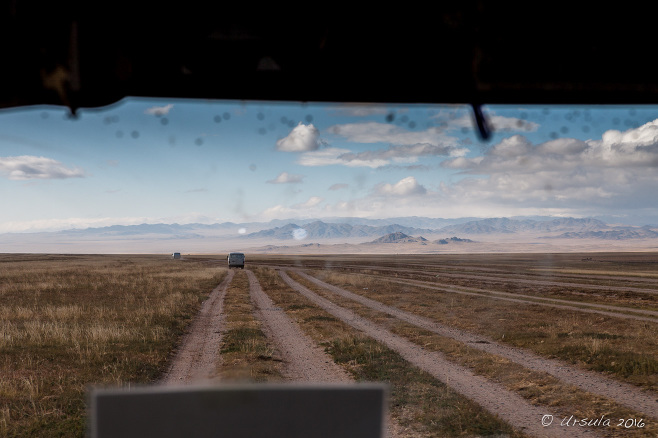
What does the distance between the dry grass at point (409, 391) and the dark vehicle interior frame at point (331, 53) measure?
605 centimetres

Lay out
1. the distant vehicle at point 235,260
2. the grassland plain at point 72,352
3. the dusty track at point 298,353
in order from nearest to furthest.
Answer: the grassland plain at point 72,352, the dusty track at point 298,353, the distant vehicle at point 235,260

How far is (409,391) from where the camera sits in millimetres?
8625

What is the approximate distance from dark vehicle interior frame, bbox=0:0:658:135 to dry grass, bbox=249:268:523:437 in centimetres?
605

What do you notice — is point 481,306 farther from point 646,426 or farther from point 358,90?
point 358,90

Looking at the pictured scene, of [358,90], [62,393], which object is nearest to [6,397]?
[62,393]

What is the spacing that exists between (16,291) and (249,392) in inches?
1261

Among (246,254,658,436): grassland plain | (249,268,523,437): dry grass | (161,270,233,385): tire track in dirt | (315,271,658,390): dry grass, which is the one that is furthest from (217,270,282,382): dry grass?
(315,271,658,390): dry grass

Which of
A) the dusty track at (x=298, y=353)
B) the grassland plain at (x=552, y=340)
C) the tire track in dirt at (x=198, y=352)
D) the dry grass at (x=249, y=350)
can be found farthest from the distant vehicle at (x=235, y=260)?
the dusty track at (x=298, y=353)

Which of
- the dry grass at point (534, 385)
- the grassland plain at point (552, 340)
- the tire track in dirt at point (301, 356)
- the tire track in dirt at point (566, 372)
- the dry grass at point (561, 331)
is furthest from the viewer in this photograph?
the dry grass at point (561, 331)

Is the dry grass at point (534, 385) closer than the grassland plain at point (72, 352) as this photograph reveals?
No

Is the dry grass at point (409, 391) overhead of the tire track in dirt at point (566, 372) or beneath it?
overhead

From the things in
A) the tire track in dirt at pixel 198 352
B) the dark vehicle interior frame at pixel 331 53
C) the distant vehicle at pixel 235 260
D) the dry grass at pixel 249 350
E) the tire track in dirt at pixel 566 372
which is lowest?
the tire track in dirt at pixel 566 372

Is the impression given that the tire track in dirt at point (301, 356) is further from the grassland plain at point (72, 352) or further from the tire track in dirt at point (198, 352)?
the grassland plain at point (72, 352)

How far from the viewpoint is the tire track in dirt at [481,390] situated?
6898mm
